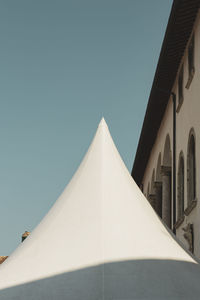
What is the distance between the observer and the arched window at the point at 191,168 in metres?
13.2

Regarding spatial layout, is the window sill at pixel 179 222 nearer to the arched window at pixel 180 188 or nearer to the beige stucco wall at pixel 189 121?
the beige stucco wall at pixel 189 121

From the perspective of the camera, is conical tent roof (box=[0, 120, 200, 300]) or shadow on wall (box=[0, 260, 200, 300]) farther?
conical tent roof (box=[0, 120, 200, 300])

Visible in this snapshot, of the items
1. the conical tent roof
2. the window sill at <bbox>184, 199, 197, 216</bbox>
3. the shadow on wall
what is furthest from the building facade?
the shadow on wall

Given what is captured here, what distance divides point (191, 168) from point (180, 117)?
1.99 meters

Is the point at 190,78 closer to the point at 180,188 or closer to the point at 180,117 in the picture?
the point at 180,117

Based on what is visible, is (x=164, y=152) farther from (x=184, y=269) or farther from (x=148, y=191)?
(x=184, y=269)

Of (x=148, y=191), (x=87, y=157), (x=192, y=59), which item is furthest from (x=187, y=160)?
(x=148, y=191)

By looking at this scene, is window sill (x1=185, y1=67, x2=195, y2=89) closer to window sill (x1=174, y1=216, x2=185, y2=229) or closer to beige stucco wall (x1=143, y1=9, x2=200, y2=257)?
beige stucco wall (x1=143, y1=9, x2=200, y2=257)

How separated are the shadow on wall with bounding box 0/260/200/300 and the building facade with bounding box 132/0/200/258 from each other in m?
7.15

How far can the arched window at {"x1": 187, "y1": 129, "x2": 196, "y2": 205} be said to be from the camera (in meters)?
13.2

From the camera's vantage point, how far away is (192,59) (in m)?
13.4

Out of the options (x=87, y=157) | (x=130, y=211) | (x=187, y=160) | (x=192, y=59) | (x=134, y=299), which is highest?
(x=192, y=59)

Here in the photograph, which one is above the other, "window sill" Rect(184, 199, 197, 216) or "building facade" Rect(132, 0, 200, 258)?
"building facade" Rect(132, 0, 200, 258)

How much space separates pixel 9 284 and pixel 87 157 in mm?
1896
